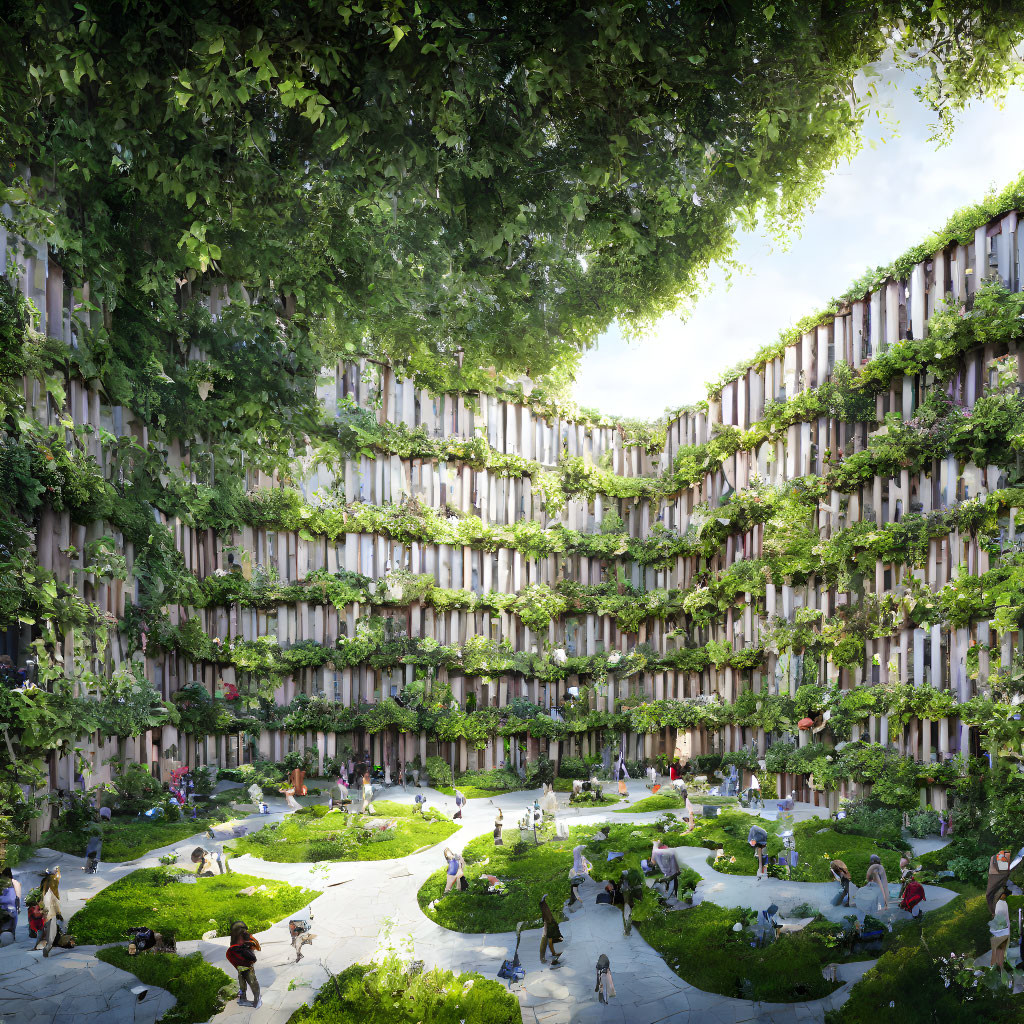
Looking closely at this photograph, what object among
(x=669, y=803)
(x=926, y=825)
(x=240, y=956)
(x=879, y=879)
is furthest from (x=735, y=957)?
(x=669, y=803)

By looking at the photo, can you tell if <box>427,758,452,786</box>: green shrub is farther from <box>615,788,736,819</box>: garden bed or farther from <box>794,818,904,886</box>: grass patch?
<box>794,818,904,886</box>: grass patch

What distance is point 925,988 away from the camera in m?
6.40

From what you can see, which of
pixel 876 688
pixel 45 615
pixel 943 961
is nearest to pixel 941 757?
pixel 876 688

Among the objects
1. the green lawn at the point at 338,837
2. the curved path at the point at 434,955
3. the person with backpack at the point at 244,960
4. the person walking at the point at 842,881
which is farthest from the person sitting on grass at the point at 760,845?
the person with backpack at the point at 244,960

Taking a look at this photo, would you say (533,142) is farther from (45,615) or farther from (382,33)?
(45,615)

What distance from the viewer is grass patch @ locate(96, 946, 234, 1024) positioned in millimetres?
6574

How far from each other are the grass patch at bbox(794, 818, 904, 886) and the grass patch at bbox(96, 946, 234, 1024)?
18.9 feet

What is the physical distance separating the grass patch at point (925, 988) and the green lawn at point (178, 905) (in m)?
5.07

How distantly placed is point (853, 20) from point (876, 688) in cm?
824

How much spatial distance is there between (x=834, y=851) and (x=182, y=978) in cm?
677

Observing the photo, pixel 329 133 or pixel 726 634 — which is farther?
pixel 726 634

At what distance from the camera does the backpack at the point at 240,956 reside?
22.5ft

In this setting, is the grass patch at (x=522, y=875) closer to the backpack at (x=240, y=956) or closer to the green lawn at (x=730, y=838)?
the green lawn at (x=730, y=838)

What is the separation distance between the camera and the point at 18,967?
22.6 feet
